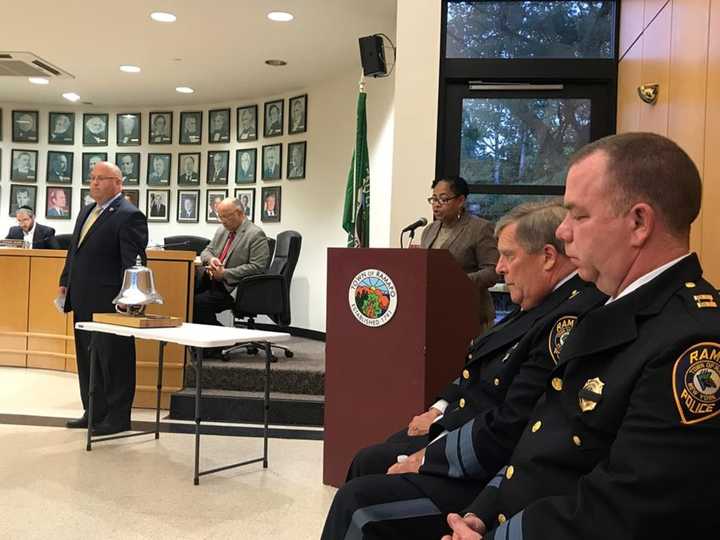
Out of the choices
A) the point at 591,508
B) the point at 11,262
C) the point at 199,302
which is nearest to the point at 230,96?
the point at 11,262

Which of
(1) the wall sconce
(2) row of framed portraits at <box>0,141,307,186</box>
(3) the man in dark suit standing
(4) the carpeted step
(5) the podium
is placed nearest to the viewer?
(5) the podium

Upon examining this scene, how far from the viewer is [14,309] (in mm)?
6852

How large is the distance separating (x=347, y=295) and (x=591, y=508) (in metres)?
2.31

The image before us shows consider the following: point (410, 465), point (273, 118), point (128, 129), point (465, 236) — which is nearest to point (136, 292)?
point (465, 236)

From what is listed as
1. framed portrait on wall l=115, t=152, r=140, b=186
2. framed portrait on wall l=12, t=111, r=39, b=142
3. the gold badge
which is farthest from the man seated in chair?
framed portrait on wall l=12, t=111, r=39, b=142

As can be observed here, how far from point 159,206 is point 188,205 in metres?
0.50

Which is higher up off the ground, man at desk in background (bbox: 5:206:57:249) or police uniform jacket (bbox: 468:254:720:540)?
man at desk in background (bbox: 5:206:57:249)

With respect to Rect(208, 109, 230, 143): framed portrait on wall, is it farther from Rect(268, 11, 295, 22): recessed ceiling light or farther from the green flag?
the green flag

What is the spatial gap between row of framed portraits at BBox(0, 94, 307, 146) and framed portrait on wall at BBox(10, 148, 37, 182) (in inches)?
7.5

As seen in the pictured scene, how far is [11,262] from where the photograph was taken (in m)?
6.77

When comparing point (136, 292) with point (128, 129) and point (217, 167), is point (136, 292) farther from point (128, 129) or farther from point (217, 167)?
point (128, 129)

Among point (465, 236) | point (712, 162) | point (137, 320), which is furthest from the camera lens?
point (465, 236)

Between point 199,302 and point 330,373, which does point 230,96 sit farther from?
point 330,373

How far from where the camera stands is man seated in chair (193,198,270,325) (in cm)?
559
